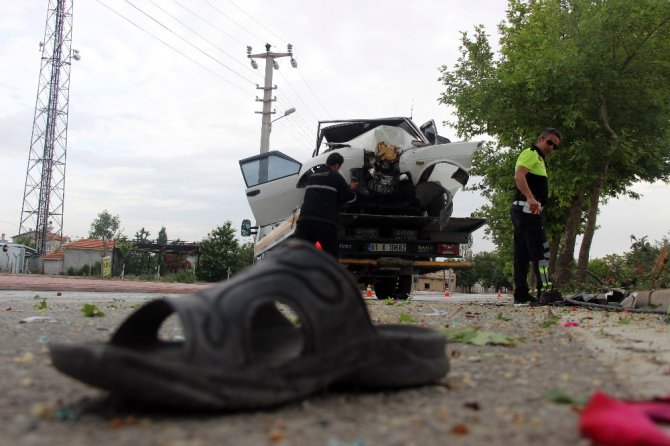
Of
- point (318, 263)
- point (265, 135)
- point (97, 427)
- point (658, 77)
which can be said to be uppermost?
point (265, 135)

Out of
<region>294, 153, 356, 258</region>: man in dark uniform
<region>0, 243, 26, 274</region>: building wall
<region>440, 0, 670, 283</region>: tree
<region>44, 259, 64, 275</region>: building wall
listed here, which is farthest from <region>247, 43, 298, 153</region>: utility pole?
<region>44, 259, 64, 275</region>: building wall

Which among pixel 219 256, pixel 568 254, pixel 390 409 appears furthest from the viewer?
pixel 219 256

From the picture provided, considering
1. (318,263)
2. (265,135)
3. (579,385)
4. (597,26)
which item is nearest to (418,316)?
(579,385)

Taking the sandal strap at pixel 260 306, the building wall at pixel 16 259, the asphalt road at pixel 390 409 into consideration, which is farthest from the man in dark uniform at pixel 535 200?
the building wall at pixel 16 259

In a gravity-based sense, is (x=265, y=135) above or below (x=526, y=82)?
above

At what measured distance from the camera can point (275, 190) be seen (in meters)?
11.0

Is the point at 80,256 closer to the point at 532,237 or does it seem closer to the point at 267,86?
the point at 267,86

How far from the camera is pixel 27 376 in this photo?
2.69 metres

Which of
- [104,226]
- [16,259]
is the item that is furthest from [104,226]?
[16,259]

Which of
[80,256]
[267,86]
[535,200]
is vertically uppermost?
[267,86]

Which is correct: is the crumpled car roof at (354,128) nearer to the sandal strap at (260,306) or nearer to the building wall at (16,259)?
the sandal strap at (260,306)

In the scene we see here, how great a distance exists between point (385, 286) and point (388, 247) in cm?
179

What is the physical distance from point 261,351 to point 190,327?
56 cm

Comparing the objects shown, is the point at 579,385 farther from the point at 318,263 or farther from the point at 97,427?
the point at 97,427
